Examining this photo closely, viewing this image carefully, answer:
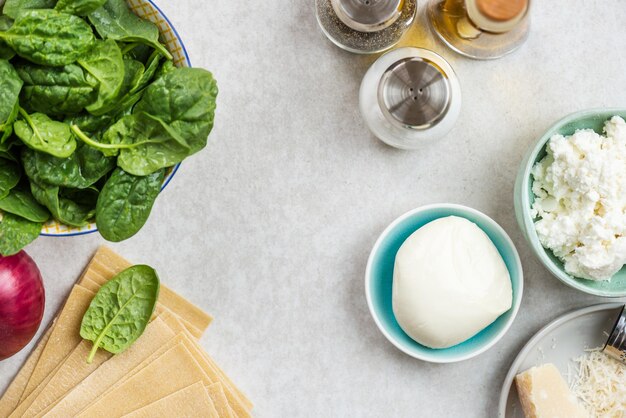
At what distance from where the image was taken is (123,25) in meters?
1.01

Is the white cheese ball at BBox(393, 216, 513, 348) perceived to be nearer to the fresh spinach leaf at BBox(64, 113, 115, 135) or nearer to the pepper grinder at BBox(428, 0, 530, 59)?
the pepper grinder at BBox(428, 0, 530, 59)

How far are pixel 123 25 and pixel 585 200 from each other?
73 cm

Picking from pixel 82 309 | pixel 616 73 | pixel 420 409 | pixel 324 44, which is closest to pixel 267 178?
pixel 324 44

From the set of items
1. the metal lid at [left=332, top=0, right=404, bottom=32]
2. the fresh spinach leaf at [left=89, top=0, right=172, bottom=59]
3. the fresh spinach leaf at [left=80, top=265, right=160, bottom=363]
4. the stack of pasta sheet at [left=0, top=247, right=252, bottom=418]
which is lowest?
the stack of pasta sheet at [left=0, top=247, right=252, bottom=418]

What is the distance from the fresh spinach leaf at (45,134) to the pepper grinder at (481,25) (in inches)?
24.8

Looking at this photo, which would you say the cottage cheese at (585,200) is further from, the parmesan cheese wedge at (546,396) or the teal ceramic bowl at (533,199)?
the parmesan cheese wedge at (546,396)

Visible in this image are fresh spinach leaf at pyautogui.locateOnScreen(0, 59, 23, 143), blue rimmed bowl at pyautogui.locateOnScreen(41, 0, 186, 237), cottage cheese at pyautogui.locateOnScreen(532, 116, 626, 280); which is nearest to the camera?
fresh spinach leaf at pyautogui.locateOnScreen(0, 59, 23, 143)

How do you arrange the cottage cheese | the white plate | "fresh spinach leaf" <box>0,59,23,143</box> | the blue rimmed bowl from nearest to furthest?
"fresh spinach leaf" <box>0,59,23,143</box> < the blue rimmed bowl < the cottage cheese < the white plate

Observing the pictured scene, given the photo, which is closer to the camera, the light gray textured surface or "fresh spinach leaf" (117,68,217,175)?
"fresh spinach leaf" (117,68,217,175)

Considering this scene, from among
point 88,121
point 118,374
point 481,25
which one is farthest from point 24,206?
point 481,25

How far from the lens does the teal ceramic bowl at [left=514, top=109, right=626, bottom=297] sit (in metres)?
1.16

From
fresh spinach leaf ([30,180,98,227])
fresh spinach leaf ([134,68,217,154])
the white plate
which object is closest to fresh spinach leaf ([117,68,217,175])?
fresh spinach leaf ([134,68,217,154])

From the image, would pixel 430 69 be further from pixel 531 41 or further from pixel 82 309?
pixel 82 309

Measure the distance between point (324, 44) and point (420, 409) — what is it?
2.10ft
